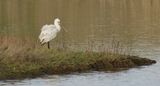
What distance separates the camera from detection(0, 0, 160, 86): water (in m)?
23.9

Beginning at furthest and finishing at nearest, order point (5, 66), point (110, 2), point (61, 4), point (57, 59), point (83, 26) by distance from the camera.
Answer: point (110, 2)
point (61, 4)
point (83, 26)
point (57, 59)
point (5, 66)

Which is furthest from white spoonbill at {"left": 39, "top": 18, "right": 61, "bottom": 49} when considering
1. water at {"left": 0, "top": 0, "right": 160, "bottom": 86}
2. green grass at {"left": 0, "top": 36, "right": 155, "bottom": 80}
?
green grass at {"left": 0, "top": 36, "right": 155, "bottom": 80}

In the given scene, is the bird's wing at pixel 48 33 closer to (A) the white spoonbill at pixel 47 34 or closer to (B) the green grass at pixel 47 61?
(A) the white spoonbill at pixel 47 34

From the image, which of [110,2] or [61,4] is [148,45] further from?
[110,2]

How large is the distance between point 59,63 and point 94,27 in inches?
951

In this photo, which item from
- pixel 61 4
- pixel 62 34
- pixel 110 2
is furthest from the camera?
pixel 110 2

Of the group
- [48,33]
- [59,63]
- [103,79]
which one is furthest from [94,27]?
[103,79]

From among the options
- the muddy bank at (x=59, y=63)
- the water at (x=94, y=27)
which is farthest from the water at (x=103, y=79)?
the muddy bank at (x=59, y=63)

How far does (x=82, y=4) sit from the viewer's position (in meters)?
75.6

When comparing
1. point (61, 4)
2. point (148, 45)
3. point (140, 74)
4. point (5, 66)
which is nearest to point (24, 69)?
point (5, 66)

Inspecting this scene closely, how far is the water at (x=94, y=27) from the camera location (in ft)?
78.5

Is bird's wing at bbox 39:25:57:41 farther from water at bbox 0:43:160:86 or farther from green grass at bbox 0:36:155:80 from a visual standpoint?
water at bbox 0:43:160:86

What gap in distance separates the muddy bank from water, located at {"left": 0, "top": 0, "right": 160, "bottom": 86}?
40 cm

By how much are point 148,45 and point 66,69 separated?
1219cm
